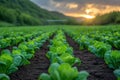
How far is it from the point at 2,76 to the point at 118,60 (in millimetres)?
2148

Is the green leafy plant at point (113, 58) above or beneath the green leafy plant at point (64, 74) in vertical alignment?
beneath

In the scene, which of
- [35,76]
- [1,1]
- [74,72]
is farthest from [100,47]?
[1,1]

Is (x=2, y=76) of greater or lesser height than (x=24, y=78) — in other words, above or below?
above

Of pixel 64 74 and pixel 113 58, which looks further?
pixel 113 58

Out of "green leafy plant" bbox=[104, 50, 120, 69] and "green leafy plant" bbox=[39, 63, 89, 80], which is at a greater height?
A: "green leafy plant" bbox=[39, 63, 89, 80]

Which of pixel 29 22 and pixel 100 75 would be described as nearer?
pixel 100 75

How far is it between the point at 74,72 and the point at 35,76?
69.0 inches

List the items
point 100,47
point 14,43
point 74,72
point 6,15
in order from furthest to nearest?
point 6,15, point 14,43, point 100,47, point 74,72

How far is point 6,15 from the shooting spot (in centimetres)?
7125

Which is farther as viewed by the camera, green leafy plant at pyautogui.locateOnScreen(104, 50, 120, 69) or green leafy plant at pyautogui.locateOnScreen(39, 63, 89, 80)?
green leafy plant at pyautogui.locateOnScreen(104, 50, 120, 69)

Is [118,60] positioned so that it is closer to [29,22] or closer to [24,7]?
[29,22]

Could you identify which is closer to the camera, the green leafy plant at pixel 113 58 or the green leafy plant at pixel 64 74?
the green leafy plant at pixel 64 74

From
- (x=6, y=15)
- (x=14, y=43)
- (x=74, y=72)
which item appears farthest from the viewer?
(x=6, y=15)

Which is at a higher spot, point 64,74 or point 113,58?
point 64,74
